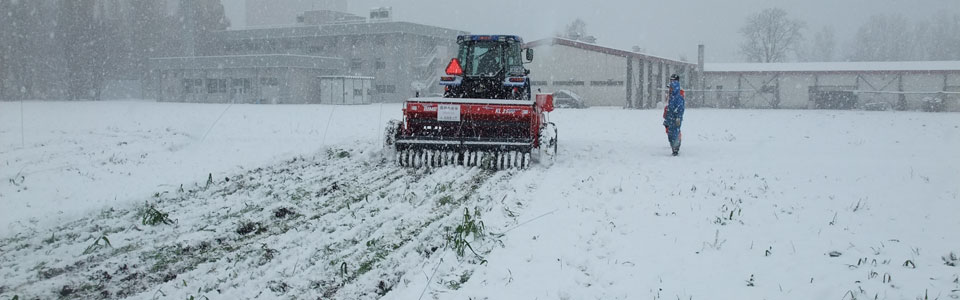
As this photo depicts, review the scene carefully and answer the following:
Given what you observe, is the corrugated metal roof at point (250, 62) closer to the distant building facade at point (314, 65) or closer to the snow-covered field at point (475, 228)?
the distant building facade at point (314, 65)

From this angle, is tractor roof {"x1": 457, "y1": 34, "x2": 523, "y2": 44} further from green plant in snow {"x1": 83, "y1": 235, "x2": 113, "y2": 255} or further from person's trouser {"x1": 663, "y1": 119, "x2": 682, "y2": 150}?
green plant in snow {"x1": 83, "y1": 235, "x2": 113, "y2": 255}

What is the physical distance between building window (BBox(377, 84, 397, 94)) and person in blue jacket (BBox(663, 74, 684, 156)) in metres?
40.9

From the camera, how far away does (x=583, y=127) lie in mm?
20016

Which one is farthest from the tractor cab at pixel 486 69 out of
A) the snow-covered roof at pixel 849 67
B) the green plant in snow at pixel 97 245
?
the snow-covered roof at pixel 849 67

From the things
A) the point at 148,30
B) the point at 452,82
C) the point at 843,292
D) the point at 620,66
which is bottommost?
the point at 843,292

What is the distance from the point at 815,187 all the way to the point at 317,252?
6075 mm

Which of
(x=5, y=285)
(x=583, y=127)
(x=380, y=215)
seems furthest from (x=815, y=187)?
(x=583, y=127)

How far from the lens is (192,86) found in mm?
49156

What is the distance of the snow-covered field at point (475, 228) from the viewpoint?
14.4 feet

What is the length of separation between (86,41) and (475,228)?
177 feet

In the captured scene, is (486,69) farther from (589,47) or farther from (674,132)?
(589,47)

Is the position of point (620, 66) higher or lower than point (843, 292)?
higher

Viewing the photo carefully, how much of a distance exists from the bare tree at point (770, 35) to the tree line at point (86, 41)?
196 ft

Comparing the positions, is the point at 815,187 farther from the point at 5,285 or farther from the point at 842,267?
the point at 5,285
